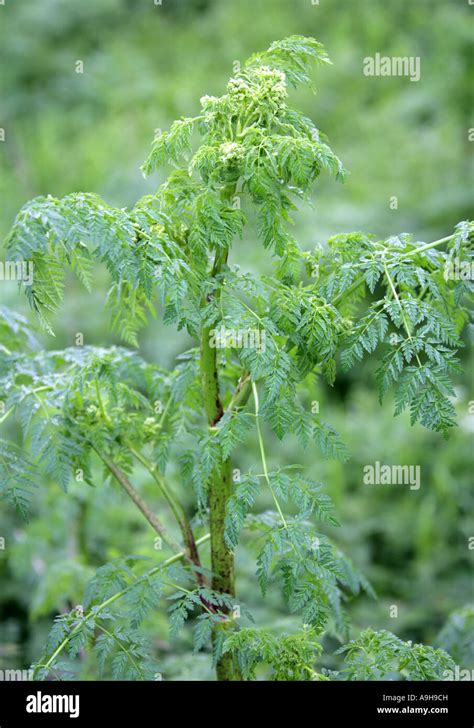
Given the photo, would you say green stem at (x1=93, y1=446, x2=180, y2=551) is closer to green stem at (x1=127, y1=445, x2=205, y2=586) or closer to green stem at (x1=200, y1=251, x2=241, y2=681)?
green stem at (x1=127, y1=445, x2=205, y2=586)

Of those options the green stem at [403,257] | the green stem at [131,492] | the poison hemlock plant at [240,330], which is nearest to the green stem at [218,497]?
the poison hemlock plant at [240,330]

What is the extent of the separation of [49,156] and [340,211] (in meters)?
2.39

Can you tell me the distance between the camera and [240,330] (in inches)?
80.1

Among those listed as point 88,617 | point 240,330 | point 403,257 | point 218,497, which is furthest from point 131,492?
point 403,257

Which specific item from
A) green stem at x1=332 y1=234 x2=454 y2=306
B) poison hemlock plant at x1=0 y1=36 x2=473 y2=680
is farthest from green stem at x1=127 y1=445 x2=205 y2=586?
green stem at x1=332 y1=234 x2=454 y2=306

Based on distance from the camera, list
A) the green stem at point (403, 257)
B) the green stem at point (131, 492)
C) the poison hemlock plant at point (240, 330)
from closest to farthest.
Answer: the poison hemlock plant at point (240, 330)
the green stem at point (403, 257)
the green stem at point (131, 492)

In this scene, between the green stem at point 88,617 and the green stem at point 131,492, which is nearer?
the green stem at point 88,617

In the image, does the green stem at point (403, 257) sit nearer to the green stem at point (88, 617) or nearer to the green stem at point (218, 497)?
the green stem at point (218, 497)

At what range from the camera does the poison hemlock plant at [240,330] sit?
6.64 feet

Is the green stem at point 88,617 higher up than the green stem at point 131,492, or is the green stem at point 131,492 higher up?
the green stem at point 131,492

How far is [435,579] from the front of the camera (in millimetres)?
4539

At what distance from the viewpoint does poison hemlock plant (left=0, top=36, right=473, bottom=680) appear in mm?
2025

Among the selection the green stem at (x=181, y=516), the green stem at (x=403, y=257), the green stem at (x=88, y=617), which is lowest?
the green stem at (x=88, y=617)

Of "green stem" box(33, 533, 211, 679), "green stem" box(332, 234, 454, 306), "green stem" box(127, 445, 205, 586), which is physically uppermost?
"green stem" box(332, 234, 454, 306)
